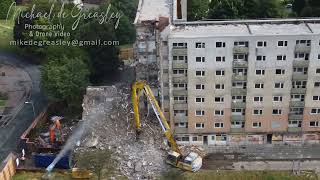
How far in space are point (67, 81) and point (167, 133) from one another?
741 inches

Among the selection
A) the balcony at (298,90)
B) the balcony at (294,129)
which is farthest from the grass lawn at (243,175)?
the balcony at (298,90)

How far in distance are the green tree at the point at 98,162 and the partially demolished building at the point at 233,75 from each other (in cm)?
1025

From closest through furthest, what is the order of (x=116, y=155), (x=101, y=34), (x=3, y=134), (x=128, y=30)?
(x=116, y=155), (x=3, y=134), (x=101, y=34), (x=128, y=30)

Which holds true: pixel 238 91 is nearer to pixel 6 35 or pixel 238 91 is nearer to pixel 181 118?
pixel 181 118

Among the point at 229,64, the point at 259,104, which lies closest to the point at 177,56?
the point at 229,64

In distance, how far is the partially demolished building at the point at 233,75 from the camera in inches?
2480

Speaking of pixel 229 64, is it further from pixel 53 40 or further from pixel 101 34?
pixel 53 40

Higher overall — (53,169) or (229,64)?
(229,64)

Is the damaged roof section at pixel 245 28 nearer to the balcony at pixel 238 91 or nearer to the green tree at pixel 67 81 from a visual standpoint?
the balcony at pixel 238 91

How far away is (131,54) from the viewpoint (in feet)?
317

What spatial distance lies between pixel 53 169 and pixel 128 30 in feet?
137

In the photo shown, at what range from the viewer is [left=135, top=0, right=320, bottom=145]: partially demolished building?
207ft

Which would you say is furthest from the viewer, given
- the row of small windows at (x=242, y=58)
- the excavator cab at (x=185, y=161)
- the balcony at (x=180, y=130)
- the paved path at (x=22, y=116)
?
the paved path at (x=22, y=116)

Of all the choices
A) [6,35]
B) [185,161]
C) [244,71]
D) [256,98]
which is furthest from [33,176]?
[6,35]
